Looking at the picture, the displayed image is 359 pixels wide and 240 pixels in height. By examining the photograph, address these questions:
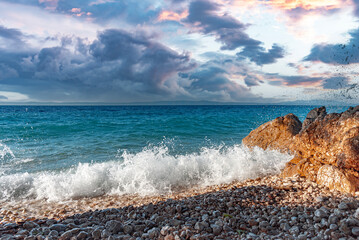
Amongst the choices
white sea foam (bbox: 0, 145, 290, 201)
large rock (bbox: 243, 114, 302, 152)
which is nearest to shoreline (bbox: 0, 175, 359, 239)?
white sea foam (bbox: 0, 145, 290, 201)

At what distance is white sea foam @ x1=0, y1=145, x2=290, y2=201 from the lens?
6.76 meters

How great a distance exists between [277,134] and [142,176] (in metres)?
6.20

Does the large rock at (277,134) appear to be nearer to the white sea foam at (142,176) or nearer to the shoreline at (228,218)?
the white sea foam at (142,176)

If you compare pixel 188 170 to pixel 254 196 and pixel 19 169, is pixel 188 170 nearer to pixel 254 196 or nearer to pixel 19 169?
pixel 254 196

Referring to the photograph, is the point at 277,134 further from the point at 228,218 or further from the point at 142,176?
the point at 228,218

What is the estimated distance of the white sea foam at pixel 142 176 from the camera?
676cm

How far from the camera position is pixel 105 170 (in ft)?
24.8

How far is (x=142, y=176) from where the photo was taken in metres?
7.29

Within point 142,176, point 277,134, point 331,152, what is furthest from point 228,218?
point 277,134

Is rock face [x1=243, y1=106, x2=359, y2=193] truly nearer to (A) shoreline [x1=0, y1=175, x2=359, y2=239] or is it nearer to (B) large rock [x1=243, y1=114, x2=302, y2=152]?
(A) shoreline [x1=0, y1=175, x2=359, y2=239]

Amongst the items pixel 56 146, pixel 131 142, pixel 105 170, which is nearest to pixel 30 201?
pixel 105 170

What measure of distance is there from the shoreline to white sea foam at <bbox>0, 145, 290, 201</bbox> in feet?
3.56

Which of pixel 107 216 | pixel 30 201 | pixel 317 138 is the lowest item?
pixel 30 201

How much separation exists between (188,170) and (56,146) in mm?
8384
